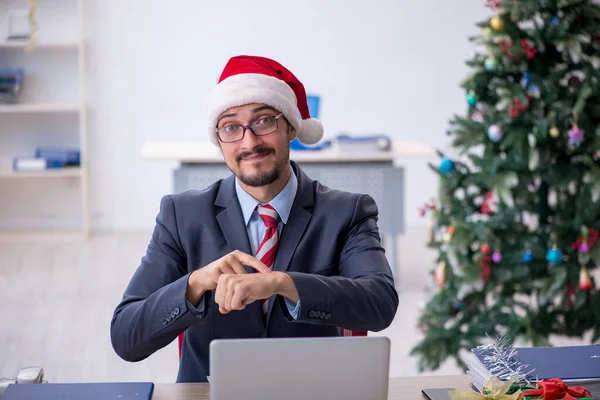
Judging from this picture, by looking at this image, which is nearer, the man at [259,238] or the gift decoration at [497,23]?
the man at [259,238]

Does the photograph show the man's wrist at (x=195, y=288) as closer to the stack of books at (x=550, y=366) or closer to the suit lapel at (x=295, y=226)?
the suit lapel at (x=295, y=226)

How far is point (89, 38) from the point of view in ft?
20.3

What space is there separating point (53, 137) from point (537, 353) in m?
5.19

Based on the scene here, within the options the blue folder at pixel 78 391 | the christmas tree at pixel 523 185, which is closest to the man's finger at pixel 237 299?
the blue folder at pixel 78 391

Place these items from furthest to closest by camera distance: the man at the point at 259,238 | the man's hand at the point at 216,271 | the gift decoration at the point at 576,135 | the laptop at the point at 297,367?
the gift decoration at the point at 576,135 < the man at the point at 259,238 < the man's hand at the point at 216,271 < the laptop at the point at 297,367

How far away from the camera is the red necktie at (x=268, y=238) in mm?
1937

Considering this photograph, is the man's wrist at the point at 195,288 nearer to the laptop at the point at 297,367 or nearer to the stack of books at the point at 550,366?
the laptop at the point at 297,367

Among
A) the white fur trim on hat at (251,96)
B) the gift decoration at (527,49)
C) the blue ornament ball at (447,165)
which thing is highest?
the gift decoration at (527,49)

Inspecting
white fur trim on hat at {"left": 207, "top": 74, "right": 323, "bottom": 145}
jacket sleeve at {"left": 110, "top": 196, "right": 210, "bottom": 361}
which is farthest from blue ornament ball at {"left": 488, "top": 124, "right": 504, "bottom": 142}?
jacket sleeve at {"left": 110, "top": 196, "right": 210, "bottom": 361}

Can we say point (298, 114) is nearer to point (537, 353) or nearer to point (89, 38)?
point (537, 353)

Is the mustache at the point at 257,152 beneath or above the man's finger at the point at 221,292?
above

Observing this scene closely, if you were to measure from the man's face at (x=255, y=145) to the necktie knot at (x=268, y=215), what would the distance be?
2.8 inches

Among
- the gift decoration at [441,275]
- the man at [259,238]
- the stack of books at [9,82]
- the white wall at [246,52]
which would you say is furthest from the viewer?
the white wall at [246,52]

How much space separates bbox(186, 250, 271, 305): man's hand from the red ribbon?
56 cm
